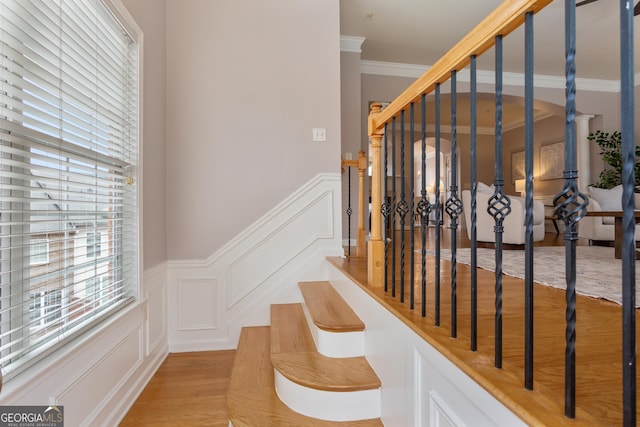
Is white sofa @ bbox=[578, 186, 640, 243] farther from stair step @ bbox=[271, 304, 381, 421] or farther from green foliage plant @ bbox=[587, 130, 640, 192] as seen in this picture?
stair step @ bbox=[271, 304, 381, 421]

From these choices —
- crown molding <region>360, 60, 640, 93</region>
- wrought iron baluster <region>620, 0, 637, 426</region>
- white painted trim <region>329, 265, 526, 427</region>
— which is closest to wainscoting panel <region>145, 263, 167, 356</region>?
white painted trim <region>329, 265, 526, 427</region>

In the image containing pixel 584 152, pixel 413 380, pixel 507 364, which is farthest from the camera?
pixel 584 152

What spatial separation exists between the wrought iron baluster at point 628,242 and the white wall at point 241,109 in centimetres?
228

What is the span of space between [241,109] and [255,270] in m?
1.37

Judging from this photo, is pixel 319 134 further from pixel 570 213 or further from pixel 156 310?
pixel 570 213

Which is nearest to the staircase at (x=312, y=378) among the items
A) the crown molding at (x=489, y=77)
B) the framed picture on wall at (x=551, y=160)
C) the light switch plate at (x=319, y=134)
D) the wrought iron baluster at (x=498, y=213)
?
the wrought iron baluster at (x=498, y=213)

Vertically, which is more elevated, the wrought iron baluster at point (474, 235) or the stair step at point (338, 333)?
the wrought iron baluster at point (474, 235)

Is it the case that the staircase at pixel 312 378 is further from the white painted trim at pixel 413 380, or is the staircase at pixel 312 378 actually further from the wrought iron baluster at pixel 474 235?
the wrought iron baluster at pixel 474 235

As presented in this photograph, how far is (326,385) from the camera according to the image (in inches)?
52.4

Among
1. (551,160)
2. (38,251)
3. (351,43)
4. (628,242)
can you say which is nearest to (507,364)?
(628,242)

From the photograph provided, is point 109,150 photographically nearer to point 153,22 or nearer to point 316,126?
point 153,22

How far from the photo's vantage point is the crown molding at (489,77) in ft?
15.4

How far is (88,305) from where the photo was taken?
146 cm

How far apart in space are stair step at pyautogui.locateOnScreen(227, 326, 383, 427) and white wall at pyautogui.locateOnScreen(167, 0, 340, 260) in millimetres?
1054
